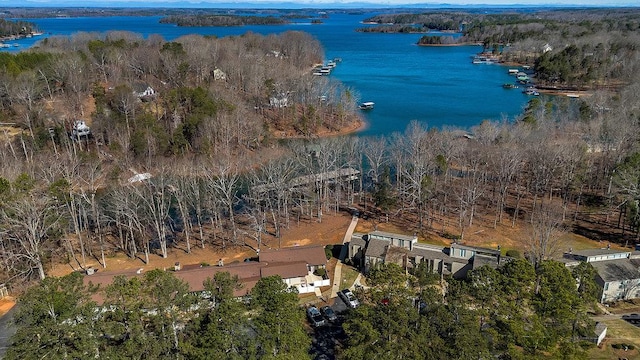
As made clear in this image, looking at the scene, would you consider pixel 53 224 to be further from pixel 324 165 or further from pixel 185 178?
pixel 324 165

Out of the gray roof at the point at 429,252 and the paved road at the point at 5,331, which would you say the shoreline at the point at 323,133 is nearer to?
the gray roof at the point at 429,252

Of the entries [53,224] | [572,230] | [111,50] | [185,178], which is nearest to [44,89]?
[111,50]

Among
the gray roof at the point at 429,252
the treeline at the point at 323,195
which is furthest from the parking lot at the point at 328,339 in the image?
the treeline at the point at 323,195

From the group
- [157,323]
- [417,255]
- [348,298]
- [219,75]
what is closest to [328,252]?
[348,298]

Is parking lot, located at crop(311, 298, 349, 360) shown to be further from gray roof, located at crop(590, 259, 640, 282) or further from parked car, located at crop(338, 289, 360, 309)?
gray roof, located at crop(590, 259, 640, 282)

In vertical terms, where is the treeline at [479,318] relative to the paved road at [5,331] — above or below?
above
